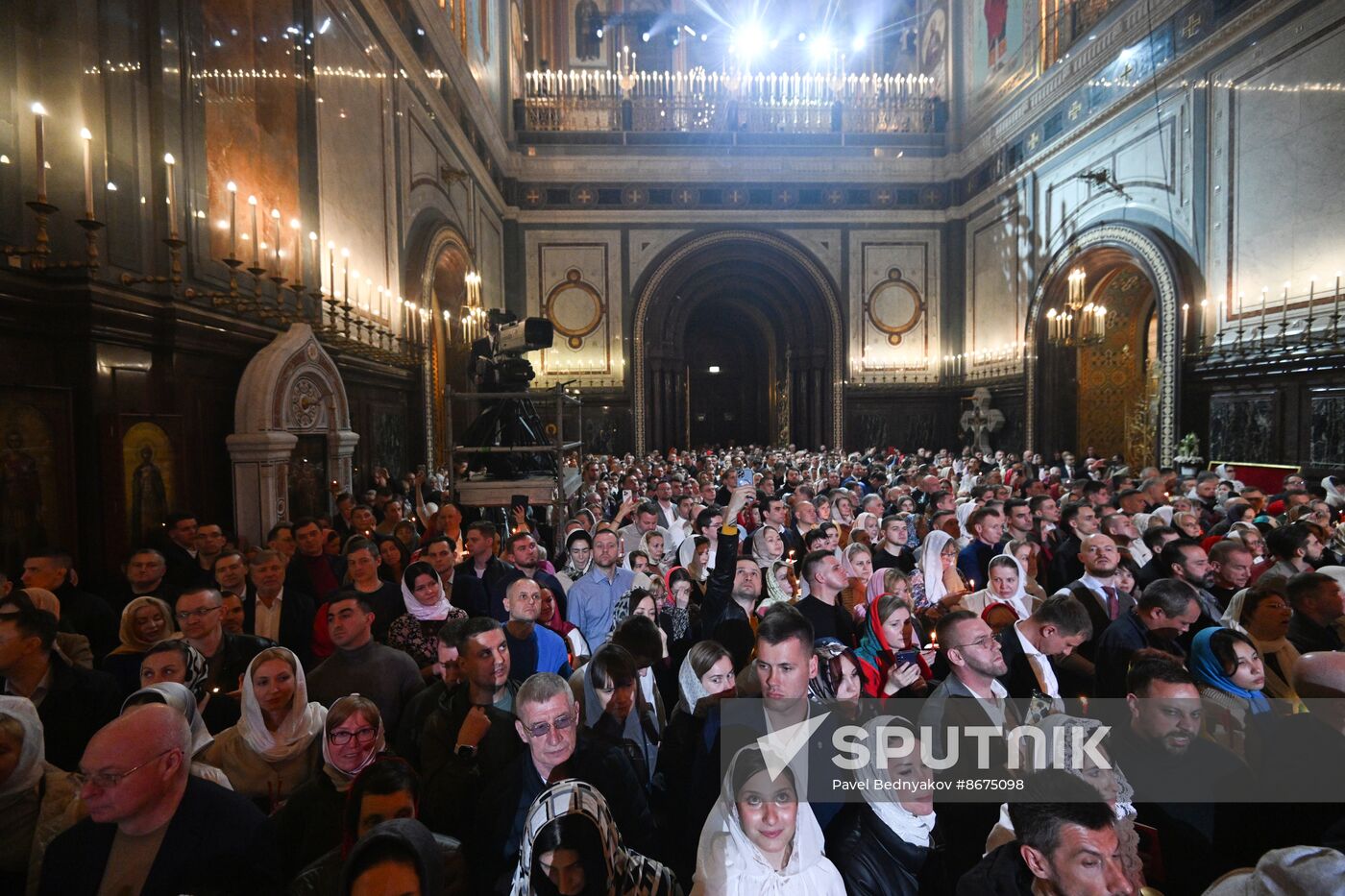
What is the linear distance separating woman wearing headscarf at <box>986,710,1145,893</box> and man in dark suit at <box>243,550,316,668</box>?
12.6 feet

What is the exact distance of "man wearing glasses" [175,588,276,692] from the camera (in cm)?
327

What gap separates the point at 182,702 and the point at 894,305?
23.0 m

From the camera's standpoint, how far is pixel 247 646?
3.48 meters

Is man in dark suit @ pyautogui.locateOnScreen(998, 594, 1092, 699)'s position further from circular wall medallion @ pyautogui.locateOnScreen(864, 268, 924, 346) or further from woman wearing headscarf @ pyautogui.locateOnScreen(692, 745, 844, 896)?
circular wall medallion @ pyautogui.locateOnScreen(864, 268, 924, 346)

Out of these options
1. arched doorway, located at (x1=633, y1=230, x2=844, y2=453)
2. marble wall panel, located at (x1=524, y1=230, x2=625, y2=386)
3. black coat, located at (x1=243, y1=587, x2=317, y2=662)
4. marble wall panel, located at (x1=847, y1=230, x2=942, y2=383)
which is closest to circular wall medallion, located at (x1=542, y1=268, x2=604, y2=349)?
marble wall panel, located at (x1=524, y1=230, x2=625, y2=386)

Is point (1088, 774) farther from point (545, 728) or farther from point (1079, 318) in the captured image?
point (1079, 318)

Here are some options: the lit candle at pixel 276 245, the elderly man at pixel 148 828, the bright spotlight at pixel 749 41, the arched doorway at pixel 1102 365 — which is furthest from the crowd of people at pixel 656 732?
the bright spotlight at pixel 749 41

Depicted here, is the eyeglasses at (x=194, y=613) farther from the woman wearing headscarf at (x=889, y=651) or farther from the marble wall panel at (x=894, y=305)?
the marble wall panel at (x=894, y=305)

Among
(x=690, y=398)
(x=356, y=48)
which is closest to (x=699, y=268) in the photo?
(x=690, y=398)

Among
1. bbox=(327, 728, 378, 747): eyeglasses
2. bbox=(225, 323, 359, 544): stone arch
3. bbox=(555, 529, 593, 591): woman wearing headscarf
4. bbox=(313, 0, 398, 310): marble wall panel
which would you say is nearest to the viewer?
bbox=(327, 728, 378, 747): eyeglasses

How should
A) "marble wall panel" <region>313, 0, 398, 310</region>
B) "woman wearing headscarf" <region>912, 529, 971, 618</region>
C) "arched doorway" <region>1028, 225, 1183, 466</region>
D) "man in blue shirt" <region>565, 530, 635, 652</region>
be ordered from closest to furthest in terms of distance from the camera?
"man in blue shirt" <region>565, 530, 635, 652</region>, "woman wearing headscarf" <region>912, 529, 971, 618</region>, "marble wall panel" <region>313, 0, 398, 310</region>, "arched doorway" <region>1028, 225, 1183, 466</region>

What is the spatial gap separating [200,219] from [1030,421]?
58.8 feet

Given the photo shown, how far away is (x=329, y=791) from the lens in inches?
91.7

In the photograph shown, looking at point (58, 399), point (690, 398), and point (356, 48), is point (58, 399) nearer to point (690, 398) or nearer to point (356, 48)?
point (356, 48)
